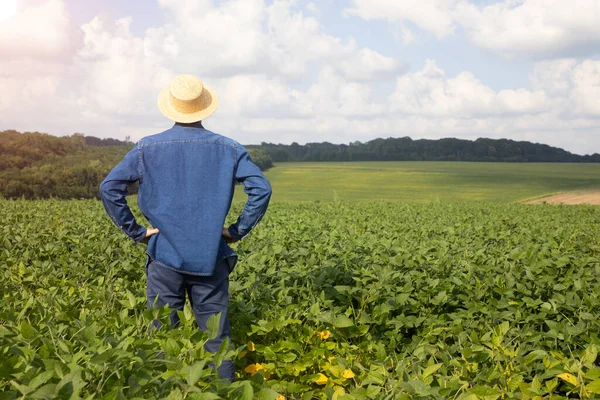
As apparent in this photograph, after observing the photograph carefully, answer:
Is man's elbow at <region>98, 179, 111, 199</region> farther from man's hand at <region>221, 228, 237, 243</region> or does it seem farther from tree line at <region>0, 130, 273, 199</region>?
tree line at <region>0, 130, 273, 199</region>

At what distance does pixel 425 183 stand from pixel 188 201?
50.7 metres

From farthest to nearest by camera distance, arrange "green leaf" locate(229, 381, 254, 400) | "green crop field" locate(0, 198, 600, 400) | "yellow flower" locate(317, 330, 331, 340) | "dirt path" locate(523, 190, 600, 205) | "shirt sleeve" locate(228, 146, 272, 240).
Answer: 1. "dirt path" locate(523, 190, 600, 205)
2. "yellow flower" locate(317, 330, 331, 340)
3. "shirt sleeve" locate(228, 146, 272, 240)
4. "green crop field" locate(0, 198, 600, 400)
5. "green leaf" locate(229, 381, 254, 400)

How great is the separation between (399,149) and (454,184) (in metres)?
32.9

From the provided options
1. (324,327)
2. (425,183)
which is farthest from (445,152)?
(324,327)

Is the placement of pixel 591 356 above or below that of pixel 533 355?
above

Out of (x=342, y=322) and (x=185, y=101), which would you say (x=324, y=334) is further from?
(x=185, y=101)

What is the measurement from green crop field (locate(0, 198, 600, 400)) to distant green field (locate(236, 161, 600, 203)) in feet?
103

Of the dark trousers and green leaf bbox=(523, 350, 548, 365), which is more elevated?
the dark trousers

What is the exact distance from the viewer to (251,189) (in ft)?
12.4

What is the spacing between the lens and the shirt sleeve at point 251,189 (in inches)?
148

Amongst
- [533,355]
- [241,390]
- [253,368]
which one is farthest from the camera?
[253,368]

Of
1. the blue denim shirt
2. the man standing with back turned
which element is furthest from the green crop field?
the blue denim shirt

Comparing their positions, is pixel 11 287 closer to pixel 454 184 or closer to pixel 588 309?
pixel 588 309

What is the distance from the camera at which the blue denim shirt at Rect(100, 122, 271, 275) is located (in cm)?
365
